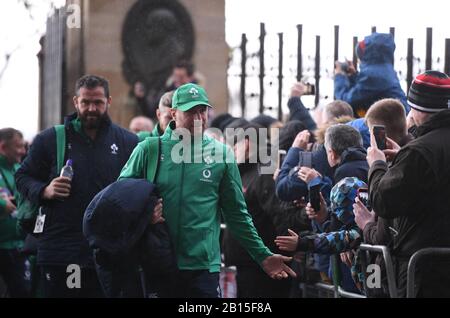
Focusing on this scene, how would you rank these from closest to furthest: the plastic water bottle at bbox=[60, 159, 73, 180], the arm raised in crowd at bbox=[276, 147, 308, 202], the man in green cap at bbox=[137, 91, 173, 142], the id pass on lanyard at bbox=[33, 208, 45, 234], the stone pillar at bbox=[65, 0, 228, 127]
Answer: the plastic water bottle at bbox=[60, 159, 73, 180] → the id pass on lanyard at bbox=[33, 208, 45, 234] → the arm raised in crowd at bbox=[276, 147, 308, 202] → the man in green cap at bbox=[137, 91, 173, 142] → the stone pillar at bbox=[65, 0, 228, 127]

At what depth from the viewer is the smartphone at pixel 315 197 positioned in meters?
8.13

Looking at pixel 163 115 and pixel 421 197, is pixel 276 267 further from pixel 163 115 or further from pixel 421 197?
pixel 163 115

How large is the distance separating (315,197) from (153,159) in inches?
53.9

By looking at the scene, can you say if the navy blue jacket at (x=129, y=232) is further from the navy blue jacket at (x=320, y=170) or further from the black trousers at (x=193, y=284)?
the navy blue jacket at (x=320, y=170)

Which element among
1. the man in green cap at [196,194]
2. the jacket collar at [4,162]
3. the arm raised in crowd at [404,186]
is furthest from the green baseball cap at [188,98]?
the jacket collar at [4,162]

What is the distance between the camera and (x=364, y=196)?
7445mm

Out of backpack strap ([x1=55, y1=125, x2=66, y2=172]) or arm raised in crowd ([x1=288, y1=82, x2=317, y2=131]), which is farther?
arm raised in crowd ([x1=288, y1=82, x2=317, y2=131])

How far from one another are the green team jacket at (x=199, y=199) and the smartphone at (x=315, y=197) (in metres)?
0.69

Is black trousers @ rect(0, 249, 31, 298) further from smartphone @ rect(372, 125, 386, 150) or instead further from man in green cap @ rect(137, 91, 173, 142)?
smartphone @ rect(372, 125, 386, 150)

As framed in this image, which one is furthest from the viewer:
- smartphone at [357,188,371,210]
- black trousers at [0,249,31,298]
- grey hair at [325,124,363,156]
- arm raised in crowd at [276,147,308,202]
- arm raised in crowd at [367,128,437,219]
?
black trousers at [0,249,31,298]

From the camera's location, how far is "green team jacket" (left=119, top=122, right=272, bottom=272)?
731 cm

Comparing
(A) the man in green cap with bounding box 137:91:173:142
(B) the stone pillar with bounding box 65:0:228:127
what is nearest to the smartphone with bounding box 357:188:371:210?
(A) the man in green cap with bounding box 137:91:173:142

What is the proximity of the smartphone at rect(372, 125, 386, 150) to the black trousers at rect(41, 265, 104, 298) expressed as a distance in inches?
95.1
